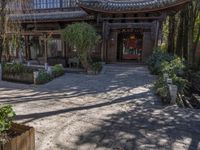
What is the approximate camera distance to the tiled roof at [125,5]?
13188 millimetres

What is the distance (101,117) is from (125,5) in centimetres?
994

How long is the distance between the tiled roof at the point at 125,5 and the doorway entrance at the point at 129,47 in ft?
8.76

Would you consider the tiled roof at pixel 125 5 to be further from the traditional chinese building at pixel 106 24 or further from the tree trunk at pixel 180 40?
the tree trunk at pixel 180 40

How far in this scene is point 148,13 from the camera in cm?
1435

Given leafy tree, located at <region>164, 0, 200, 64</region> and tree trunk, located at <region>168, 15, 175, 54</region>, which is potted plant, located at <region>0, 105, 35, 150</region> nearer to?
leafy tree, located at <region>164, 0, 200, 64</region>

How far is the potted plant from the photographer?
3.20 metres

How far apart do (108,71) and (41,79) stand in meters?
4.34

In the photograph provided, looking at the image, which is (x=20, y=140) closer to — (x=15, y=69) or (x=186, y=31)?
(x=15, y=69)

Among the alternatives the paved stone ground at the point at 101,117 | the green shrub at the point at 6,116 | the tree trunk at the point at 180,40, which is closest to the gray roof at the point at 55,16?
the paved stone ground at the point at 101,117

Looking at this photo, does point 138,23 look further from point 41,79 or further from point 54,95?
point 54,95

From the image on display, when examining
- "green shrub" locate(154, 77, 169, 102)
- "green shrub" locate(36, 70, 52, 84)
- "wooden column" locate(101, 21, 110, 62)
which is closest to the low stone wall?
"green shrub" locate(36, 70, 52, 84)

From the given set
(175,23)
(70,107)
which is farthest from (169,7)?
(70,107)

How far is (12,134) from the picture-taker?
140 inches

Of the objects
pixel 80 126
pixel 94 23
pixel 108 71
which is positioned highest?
pixel 94 23
